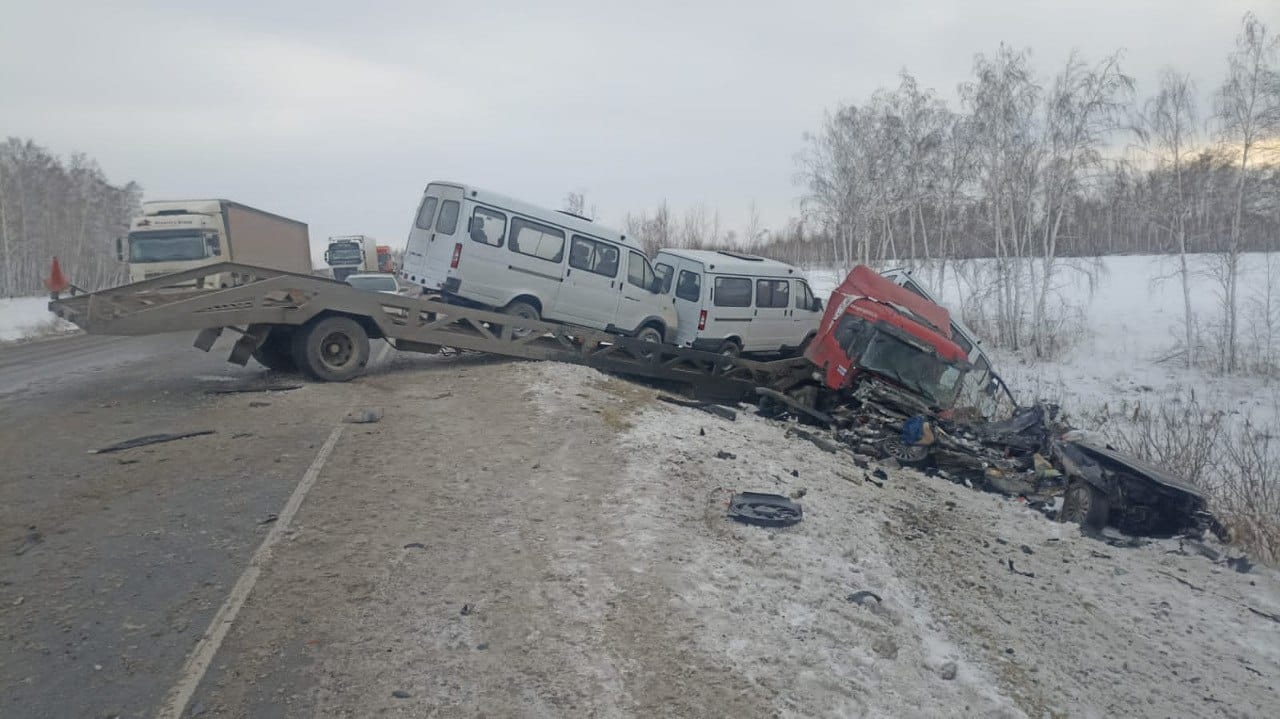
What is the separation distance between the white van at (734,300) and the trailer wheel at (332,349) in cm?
616

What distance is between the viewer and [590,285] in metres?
12.4

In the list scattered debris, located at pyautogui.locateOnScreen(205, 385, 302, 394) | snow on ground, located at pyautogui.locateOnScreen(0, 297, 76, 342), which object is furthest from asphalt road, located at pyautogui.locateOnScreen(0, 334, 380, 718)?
snow on ground, located at pyautogui.locateOnScreen(0, 297, 76, 342)

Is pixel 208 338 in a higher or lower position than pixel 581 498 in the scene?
higher

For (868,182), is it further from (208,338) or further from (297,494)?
(297,494)

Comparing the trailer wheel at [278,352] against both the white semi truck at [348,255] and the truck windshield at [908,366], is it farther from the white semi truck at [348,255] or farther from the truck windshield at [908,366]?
the white semi truck at [348,255]

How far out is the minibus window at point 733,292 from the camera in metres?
14.4

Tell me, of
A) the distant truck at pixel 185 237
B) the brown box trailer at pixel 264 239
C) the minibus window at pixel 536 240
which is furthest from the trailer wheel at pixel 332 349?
the distant truck at pixel 185 237

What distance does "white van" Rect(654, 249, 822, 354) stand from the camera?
46.9 feet

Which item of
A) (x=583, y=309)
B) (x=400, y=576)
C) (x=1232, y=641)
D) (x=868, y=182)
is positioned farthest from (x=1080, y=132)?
(x=400, y=576)

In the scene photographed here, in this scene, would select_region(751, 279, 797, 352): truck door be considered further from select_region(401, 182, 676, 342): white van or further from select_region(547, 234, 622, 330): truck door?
select_region(547, 234, 622, 330): truck door

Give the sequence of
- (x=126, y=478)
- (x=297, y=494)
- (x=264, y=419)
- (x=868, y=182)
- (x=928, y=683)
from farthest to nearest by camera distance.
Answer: (x=868, y=182)
(x=264, y=419)
(x=126, y=478)
(x=297, y=494)
(x=928, y=683)

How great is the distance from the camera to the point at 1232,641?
559cm

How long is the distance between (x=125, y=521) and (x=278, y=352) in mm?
5127

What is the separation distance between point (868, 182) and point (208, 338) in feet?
92.5
